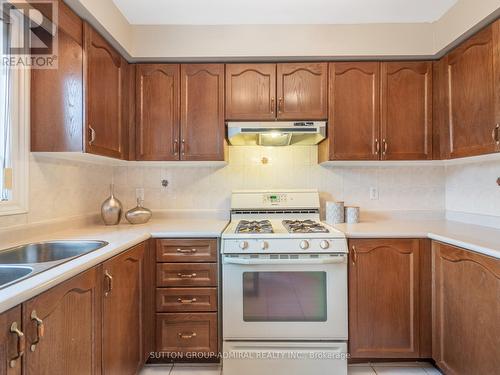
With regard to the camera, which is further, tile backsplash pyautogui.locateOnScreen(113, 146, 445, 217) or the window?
tile backsplash pyautogui.locateOnScreen(113, 146, 445, 217)

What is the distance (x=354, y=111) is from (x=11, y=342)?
2194 mm

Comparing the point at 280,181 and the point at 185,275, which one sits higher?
the point at 280,181

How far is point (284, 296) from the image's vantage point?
1786 millimetres

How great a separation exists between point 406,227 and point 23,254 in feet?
7.40

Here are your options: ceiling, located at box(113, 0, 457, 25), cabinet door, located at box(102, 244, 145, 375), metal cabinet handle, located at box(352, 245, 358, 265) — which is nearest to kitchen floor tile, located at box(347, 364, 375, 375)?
metal cabinet handle, located at box(352, 245, 358, 265)

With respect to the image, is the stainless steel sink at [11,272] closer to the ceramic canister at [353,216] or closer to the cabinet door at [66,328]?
the cabinet door at [66,328]

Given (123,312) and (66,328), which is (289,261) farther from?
(66,328)

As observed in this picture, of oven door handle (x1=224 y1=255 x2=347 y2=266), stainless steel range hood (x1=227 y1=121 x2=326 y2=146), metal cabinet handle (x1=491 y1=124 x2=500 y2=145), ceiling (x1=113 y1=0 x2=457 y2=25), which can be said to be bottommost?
oven door handle (x1=224 y1=255 x2=347 y2=266)

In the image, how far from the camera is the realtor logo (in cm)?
151

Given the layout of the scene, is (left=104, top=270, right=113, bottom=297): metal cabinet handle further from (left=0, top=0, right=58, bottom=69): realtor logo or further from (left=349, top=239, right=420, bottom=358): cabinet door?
(left=349, top=239, right=420, bottom=358): cabinet door

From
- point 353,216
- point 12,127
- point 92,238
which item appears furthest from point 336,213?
point 12,127

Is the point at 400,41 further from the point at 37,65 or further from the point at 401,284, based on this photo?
the point at 37,65

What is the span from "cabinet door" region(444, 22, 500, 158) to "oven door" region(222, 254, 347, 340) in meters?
1.09

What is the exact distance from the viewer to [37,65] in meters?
1.62
